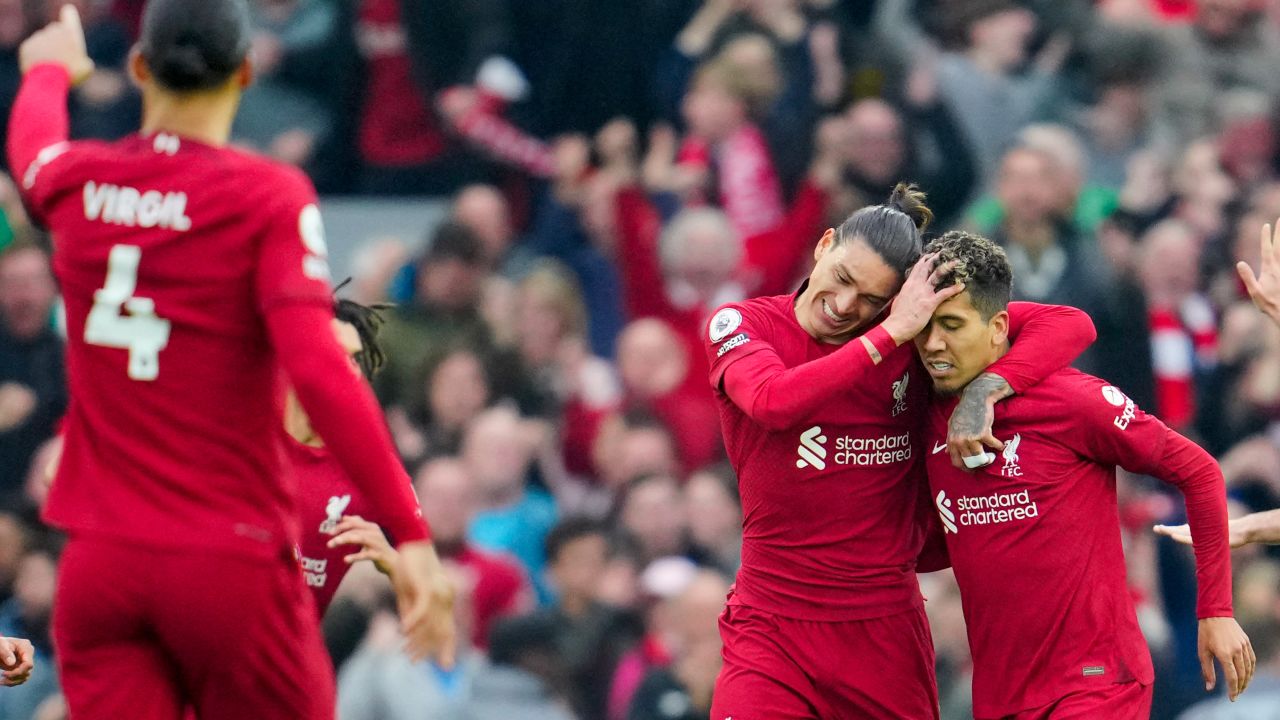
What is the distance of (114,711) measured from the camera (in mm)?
4051

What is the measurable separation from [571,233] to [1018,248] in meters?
2.68

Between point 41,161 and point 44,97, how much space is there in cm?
34

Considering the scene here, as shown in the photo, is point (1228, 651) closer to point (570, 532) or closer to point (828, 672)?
point (828, 672)

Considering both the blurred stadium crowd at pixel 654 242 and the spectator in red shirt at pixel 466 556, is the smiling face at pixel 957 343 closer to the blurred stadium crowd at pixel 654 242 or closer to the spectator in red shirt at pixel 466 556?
the blurred stadium crowd at pixel 654 242

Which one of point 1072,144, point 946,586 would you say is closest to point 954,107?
point 1072,144

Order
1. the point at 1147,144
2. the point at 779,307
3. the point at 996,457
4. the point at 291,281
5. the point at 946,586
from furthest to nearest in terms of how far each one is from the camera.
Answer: the point at 1147,144, the point at 946,586, the point at 779,307, the point at 996,457, the point at 291,281

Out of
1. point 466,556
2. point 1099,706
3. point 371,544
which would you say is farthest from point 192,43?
point 466,556

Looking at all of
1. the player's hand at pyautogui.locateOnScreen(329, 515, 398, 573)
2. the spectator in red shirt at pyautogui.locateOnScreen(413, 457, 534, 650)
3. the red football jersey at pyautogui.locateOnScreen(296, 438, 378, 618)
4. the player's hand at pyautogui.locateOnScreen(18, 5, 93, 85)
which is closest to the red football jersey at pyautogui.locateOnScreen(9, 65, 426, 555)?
the player's hand at pyautogui.locateOnScreen(18, 5, 93, 85)

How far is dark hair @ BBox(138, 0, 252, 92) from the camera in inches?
159

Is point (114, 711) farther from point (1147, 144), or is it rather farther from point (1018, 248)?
point (1147, 144)

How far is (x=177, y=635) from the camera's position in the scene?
4023 mm

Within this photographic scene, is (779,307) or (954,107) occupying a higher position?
(779,307)

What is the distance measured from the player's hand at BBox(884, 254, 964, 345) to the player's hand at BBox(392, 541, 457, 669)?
1.75 meters

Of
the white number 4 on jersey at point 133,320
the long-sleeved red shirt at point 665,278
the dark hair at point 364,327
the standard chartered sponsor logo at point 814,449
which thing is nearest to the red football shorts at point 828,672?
the standard chartered sponsor logo at point 814,449
